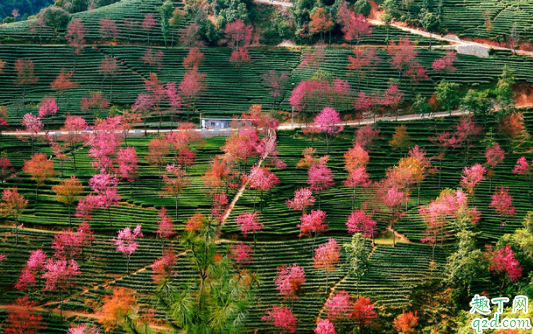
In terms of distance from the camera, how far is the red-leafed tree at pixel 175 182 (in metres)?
63.3

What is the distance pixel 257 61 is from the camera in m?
96.2

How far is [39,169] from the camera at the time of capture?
6419cm

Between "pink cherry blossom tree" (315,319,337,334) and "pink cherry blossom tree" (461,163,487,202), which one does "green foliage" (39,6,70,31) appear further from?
"pink cherry blossom tree" (315,319,337,334)

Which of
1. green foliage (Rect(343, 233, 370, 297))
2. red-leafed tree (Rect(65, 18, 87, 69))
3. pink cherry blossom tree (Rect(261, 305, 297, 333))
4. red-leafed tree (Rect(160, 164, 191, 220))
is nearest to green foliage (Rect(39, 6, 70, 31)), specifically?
red-leafed tree (Rect(65, 18, 87, 69))

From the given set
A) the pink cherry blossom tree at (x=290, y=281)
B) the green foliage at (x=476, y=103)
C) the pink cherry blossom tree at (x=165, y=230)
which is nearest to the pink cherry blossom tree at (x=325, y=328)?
the pink cherry blossom tree at (x=290, y=281)

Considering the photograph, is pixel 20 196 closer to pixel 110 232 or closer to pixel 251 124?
pixel 110 232

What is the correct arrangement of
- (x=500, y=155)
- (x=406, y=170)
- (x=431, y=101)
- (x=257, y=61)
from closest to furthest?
(x=406, y=170) < (x=500, y=155) < (x=431, y=101) < (x=257, y=61)

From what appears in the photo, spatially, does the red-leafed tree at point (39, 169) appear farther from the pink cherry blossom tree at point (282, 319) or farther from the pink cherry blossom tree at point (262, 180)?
the pink cherry blossom tree at point (282, 319)

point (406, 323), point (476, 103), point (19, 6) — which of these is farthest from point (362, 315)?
point (19, 6)

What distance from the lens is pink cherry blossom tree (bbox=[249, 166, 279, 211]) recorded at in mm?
63219

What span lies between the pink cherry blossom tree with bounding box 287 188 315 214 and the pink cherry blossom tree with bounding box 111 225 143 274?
673 inches

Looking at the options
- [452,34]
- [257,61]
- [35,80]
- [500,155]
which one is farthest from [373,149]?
[35,80]

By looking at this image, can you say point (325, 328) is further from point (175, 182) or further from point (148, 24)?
point (148, 24)

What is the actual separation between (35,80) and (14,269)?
129ft
